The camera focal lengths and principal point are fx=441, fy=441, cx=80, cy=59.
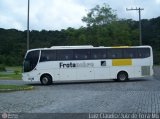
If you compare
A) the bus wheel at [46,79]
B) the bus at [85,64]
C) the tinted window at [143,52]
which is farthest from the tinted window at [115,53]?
the bus wheel at [46,79]

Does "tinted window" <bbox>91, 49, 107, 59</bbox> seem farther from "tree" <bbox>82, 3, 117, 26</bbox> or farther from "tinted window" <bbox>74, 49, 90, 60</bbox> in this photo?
"tree" <bbox>82, 3, 117, 26</bbox>

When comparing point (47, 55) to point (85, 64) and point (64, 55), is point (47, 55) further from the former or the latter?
point (85, 64)

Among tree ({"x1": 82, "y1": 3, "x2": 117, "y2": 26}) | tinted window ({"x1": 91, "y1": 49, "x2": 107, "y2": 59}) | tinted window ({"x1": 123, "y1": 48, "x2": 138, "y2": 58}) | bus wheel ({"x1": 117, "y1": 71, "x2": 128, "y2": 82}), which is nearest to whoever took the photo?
tinted window ({"x1": 91, "y1": 49, "x2": 107, "y2": 59})

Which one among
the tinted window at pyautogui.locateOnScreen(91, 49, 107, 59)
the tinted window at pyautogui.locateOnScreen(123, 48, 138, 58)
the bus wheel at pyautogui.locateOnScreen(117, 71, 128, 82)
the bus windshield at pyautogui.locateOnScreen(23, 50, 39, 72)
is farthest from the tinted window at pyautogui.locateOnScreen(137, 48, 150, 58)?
the bus windshield at pyautogui.locateOnScreen(23, 50, 39, 72)

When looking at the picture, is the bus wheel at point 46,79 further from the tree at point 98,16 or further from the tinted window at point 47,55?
the tree at point 98,16

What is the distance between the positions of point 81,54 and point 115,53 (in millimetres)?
2791

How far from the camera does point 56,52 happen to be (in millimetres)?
34781

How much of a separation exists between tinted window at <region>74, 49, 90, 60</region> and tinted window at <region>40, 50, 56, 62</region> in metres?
→ 1.77

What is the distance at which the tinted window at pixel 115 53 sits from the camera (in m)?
35.5

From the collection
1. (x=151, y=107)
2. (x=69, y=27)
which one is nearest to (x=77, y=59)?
(x=151, y=107)

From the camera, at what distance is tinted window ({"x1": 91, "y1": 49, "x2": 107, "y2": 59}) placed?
35.2 meters

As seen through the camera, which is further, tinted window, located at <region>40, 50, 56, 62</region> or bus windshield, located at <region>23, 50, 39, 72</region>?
tinted window, located at <region>40, 50, 56, 62</region>

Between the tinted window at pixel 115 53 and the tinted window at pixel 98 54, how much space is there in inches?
15.9

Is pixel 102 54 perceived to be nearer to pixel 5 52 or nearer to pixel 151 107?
pixel 151 107
